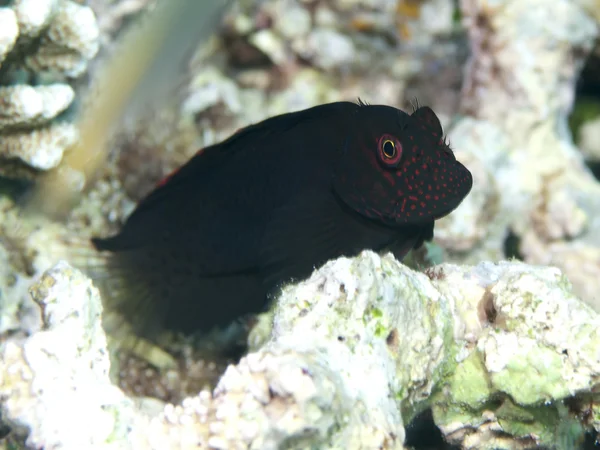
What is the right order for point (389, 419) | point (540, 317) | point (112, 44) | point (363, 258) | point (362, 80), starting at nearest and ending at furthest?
point (389, 419) < point (363, 258) < point (540, 317) < point (112, 44) < point (362, 80)

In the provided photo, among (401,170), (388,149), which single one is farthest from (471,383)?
(388,149)

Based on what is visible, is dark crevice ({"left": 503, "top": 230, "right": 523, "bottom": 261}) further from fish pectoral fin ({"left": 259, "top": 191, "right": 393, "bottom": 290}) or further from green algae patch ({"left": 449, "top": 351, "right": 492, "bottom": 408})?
green algae patch ({"left": 449, "top": 351, "right": 492, "bottom": 408})

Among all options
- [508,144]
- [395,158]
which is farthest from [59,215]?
[508,144]

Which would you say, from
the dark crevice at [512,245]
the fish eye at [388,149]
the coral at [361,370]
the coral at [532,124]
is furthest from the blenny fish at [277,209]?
the dark crevice at [512,245]

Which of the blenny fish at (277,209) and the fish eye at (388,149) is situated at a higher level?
the fish eye at (388,149)

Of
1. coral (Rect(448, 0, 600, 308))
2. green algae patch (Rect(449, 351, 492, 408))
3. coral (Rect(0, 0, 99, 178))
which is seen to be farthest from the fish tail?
coral (Rect(448, 0, 600, 308))

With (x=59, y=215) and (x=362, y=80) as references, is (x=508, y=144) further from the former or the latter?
(x=59, y=215)

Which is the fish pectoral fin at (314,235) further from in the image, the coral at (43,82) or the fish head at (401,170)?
the coral at (43,82)
